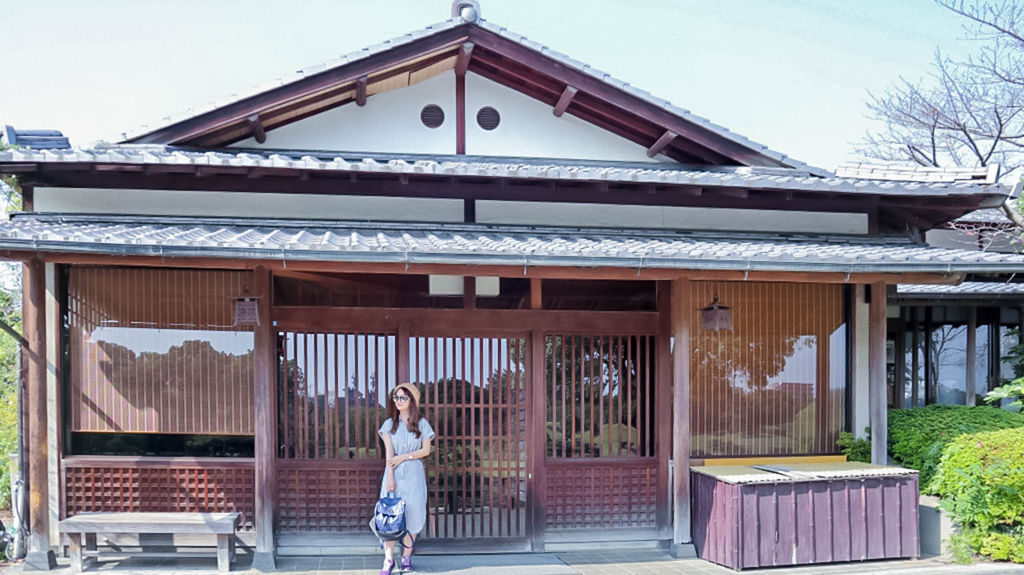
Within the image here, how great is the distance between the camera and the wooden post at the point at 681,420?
773 cm

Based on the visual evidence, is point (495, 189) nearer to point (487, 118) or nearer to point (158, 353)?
point (487, 118)

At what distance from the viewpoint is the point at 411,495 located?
711cm

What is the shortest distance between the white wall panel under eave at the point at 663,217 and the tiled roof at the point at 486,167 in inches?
18.0

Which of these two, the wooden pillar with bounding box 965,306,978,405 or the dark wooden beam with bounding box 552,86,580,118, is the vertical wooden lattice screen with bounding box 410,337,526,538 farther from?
the wooden pillar with bounding box 965,306,978,405

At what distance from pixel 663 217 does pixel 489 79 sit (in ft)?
8.36

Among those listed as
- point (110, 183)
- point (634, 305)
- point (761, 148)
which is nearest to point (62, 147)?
point (110, 183)

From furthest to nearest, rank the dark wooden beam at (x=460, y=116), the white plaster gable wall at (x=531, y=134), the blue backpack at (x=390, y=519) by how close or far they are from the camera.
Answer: the white plaster gable wall at (x=531, y=134) → the dark wooden beam at (x=460, y=116) → the blue backpack at (x=390, y=519)

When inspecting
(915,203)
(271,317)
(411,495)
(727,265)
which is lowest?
(411,495)

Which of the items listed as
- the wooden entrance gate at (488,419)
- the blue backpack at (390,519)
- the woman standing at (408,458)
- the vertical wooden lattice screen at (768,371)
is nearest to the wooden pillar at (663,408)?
the wooden entrance gate at (488,419)

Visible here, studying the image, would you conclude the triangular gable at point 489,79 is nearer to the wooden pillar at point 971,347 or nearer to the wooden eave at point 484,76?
the wooden eave at point 484,76

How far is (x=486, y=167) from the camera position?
7594mm

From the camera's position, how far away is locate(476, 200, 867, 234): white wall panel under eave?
27.2 ft

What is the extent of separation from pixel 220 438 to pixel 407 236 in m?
2.83

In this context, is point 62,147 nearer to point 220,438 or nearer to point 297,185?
point 297,185
